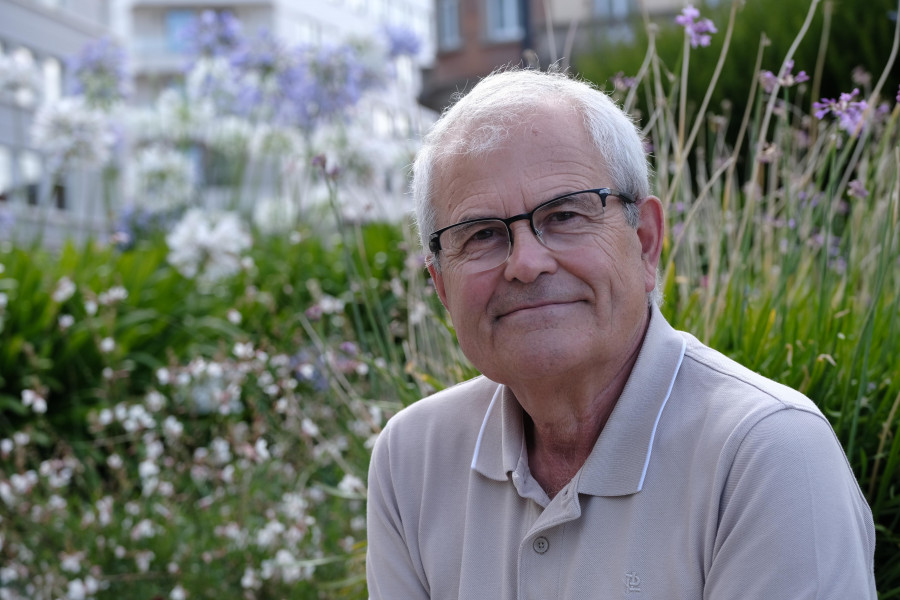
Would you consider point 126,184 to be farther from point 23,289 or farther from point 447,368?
point 447,368

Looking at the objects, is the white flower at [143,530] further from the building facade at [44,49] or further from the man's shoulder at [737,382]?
the building facade at [44,49]

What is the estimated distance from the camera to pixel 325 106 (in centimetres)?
696

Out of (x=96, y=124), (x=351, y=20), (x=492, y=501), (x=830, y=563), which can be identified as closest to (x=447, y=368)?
(x=492, y=501)

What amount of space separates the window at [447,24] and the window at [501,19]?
0.98 metres

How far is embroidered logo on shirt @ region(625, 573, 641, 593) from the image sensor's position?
154 centimetres

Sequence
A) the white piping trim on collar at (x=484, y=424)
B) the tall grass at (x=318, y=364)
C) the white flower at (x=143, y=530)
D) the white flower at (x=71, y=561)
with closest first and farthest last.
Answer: the white piping trim on collar at (x=484, y=424) → the tall grass at (x=318, y=364) → the white flower at (x=71, y=561) → the white flower at (x=143, y=530)

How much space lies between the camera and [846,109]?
2.35 meters

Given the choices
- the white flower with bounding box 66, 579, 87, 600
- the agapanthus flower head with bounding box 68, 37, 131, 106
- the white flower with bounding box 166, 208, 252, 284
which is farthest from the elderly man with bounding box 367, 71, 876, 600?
the agapanthus flower head with bounding box 68, 37, 131, 106

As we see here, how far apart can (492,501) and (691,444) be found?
16.7 inches

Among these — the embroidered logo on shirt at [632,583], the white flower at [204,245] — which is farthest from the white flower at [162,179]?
the embroidered logo on shirt at [632,583]

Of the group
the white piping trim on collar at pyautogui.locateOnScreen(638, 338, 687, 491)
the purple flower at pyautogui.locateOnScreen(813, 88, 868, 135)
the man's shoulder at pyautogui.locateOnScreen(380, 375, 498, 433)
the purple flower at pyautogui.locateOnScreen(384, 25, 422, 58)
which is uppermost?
the purple flower at pyautogui.locateOnScreen(384, 25, 422, 58)

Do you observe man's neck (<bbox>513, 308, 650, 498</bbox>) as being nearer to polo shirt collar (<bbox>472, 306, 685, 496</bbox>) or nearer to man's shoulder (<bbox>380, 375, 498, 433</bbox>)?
polo shirt collar (<bbox>472, 306, 685, 496</bbox>)

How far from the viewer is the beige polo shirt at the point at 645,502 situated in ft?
4.55

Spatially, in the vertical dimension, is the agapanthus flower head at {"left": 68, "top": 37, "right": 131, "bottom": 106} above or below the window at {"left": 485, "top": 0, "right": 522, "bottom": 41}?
below
